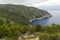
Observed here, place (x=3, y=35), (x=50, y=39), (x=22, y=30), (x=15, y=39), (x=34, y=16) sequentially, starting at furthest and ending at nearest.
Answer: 1. (x=34, y=16)
2. (x=22, y=30)
3. (x=3, y=35)
4. (x=15, y=39)
5. (x=50, y=39)

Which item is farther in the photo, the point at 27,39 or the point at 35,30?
the point at 35,30

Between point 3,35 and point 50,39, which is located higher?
point 3,35

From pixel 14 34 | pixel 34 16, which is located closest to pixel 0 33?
pixel 14 34

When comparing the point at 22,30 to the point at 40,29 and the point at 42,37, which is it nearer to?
the point at 40,29

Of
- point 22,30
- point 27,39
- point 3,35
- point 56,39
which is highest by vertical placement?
point 22,30

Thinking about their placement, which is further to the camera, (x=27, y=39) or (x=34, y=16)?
(x=34, y=16)

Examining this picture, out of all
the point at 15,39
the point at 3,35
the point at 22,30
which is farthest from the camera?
the point at 22,30

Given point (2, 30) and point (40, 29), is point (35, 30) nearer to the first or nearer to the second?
point (40, 29)

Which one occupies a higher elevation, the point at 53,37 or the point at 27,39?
the point at 27,39

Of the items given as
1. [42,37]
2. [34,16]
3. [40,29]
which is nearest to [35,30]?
Answer: [40,29]
